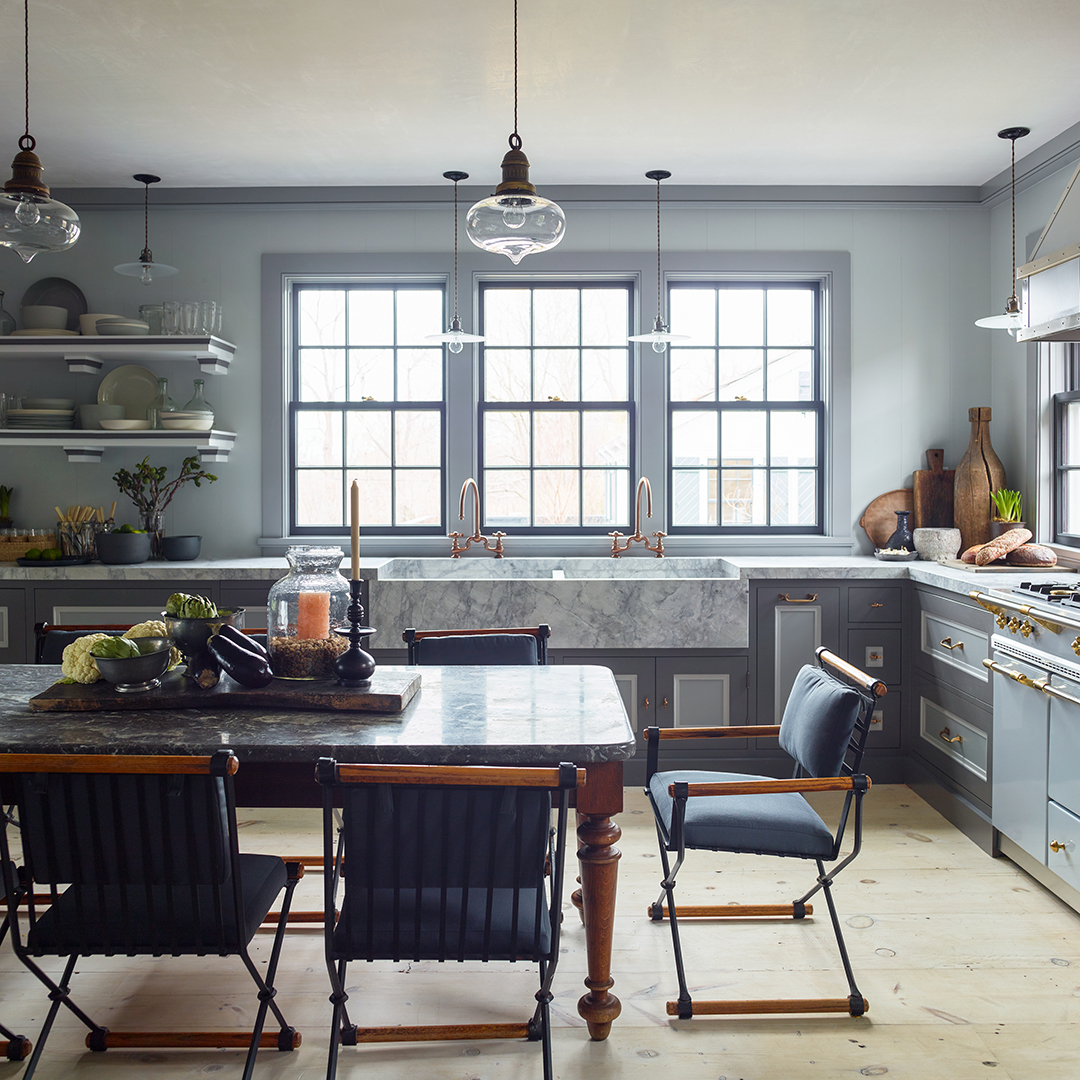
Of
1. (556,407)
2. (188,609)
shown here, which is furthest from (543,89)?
(188,609)

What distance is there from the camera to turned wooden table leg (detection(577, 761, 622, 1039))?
6.27 feet

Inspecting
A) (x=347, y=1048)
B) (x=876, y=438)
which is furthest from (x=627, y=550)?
(x=347, y=1048)

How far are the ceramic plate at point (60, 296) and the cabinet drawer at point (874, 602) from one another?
4.21 metres

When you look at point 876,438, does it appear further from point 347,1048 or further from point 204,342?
point 347,1048

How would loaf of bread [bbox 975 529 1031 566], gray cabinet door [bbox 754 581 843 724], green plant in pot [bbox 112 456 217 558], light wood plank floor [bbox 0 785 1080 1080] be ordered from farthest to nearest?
green plant in pot [bbox 112 456 217 558], gray cabinet door [bbox 754 581 843 724], loaf of bread [bbox 975 529 1031 566], light wood plank floor [bbox 0 785 1080 1080]

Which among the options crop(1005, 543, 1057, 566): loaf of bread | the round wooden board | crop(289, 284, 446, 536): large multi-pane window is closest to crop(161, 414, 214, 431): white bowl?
crop(289, 284, 446, 536): large multi-pane window

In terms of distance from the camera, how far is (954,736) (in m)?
3.62

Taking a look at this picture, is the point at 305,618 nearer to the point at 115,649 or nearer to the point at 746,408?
the point at 115,649

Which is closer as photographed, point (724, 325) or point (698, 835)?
point (698, 835)

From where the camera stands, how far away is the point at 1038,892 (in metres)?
2.96

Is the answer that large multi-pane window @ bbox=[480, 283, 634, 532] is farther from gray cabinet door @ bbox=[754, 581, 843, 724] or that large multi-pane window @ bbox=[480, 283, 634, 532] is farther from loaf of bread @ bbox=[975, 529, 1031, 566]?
loaf of bread @ bbox=[975, 529, 1031, 566]

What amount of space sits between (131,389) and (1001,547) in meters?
4.37

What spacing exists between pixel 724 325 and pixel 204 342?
272 centimetres

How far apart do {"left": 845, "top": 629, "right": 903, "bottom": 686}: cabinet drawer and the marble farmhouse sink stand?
0.53 m
